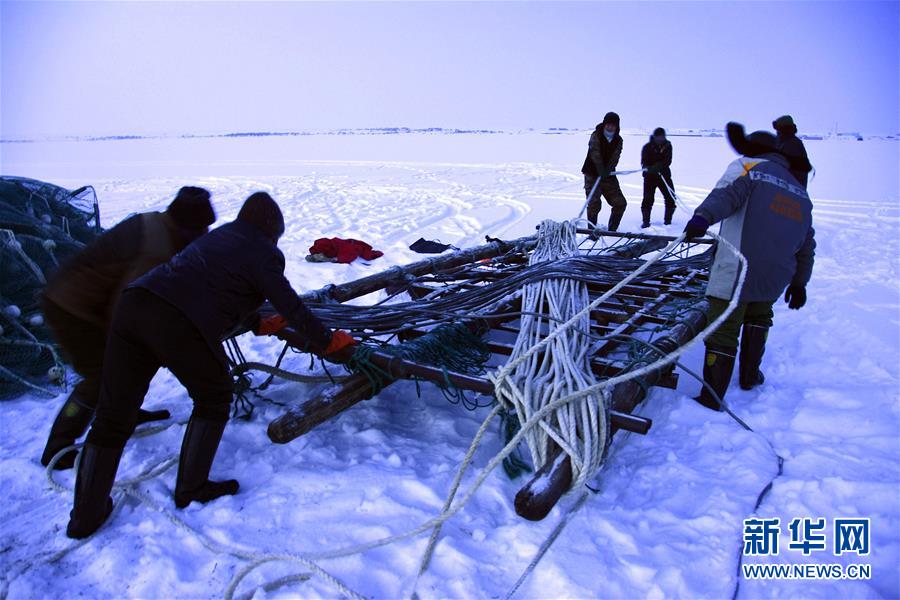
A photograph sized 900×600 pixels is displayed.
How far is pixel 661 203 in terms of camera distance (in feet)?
36.1

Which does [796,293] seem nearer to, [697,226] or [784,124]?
[697,226]

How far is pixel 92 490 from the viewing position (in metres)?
2.10

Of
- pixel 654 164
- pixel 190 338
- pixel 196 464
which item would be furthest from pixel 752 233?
pixel 654 164

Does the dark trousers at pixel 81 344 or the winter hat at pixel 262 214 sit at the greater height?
the winter hat at pixel 262 214

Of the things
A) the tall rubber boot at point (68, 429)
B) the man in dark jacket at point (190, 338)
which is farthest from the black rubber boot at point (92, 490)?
the tall rubber boot at point (68, 429)

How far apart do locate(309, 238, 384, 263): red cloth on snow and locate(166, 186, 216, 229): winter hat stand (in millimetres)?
3633

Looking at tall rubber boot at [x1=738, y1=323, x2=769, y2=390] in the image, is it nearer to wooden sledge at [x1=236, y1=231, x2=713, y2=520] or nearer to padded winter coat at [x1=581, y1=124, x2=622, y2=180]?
wooden sledge at [x1=236, y1=231, x2=713, y2=520]

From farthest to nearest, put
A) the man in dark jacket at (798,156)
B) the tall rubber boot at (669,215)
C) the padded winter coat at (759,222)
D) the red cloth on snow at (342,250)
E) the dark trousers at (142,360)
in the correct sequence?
the tall rubber boot at (669,215)
the red cloth on snow at (342,250)
the man in dark jacket at (798,156)
the padded winter coat at (759,222)
the dark trousers at (142,360)

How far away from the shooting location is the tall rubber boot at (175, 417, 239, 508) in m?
2.22

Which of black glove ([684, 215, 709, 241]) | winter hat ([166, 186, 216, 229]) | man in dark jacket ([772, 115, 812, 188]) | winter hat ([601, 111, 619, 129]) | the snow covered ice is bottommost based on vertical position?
the snow covered ice

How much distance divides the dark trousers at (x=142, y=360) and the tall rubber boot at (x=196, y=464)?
53 millimetres

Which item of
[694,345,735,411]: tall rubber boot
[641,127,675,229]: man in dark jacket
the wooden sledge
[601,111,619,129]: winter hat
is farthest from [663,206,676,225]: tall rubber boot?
[694,345,735,411]: tall rubber boot

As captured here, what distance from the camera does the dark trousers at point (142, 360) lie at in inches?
80.4

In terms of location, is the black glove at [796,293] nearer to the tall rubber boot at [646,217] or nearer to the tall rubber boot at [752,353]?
the tall rubber boot at [752,353]
